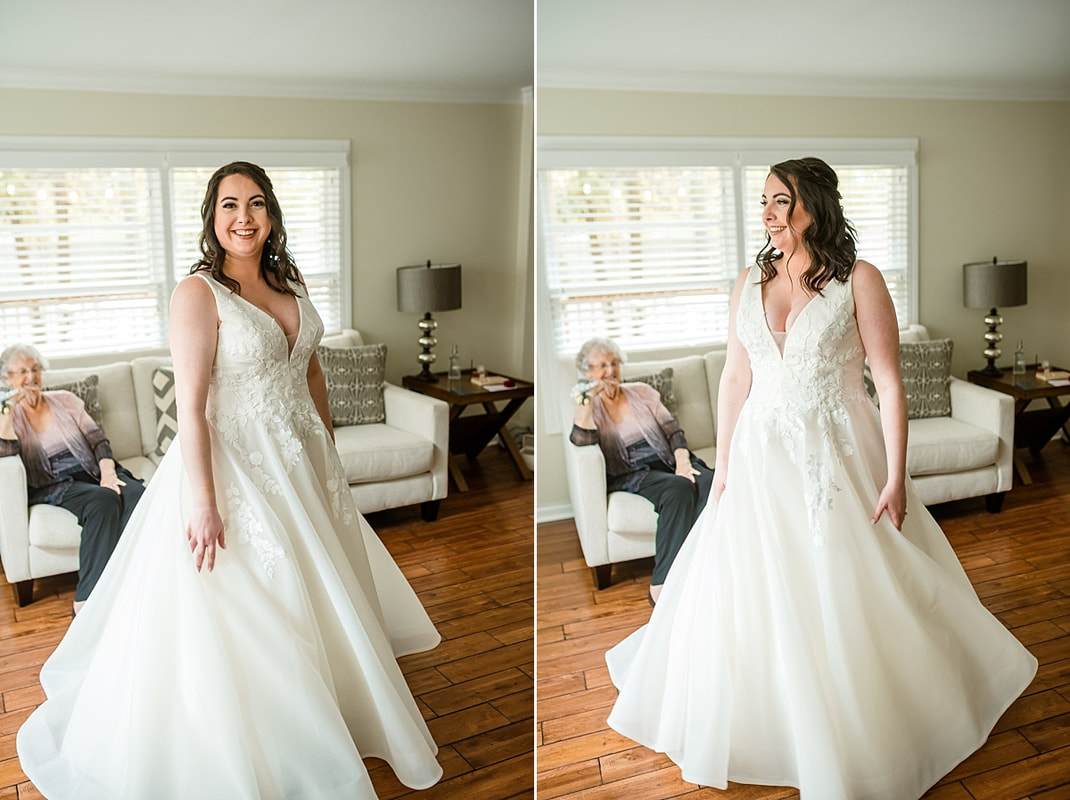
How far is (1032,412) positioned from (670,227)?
0.93 m

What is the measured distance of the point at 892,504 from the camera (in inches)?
69.7

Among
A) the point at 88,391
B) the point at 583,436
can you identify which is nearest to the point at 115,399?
the point at 88,391

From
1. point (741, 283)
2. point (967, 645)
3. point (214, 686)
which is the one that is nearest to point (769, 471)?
point (741, 283)

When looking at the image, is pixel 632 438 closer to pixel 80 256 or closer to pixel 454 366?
pixel 454 366

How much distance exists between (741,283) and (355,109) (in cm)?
85

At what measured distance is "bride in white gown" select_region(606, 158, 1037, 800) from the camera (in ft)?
5.56

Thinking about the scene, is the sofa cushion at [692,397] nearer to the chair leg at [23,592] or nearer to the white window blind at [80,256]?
the white window blind at [80,256]

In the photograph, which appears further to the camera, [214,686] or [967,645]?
[967,645]

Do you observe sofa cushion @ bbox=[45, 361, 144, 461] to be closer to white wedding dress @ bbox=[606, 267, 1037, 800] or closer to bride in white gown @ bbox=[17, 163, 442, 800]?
bride in white gown @ bbox=[17, 163, 442, 800]

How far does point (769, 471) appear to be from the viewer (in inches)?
69.4

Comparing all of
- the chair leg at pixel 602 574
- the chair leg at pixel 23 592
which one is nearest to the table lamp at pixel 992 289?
the chair leg at pixel 602 574

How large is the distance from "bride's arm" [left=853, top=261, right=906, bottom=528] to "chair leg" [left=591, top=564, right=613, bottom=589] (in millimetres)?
583

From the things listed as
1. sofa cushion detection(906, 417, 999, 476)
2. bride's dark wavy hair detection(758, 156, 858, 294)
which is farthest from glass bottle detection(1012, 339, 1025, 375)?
bride's dark wavy hair detection(758, 156, 858, 294)

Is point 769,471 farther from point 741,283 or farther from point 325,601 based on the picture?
point 325,601
